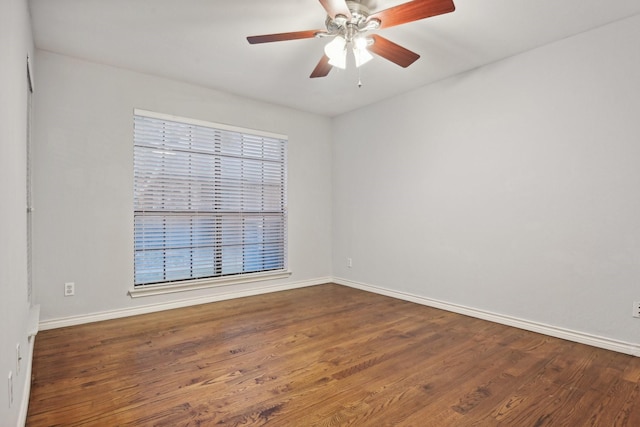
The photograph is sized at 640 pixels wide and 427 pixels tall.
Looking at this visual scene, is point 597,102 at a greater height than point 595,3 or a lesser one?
lesser

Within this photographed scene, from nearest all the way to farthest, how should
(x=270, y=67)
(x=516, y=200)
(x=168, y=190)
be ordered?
(x=516, y=200) → (x=270, y=67) → (x=168, y=190)

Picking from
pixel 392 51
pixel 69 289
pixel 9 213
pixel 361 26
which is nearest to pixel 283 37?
pixel 361 26

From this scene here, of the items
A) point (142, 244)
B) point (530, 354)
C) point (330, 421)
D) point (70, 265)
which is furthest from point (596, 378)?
point (70, 265)

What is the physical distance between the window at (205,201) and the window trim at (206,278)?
2cm

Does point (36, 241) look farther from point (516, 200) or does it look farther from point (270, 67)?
point (516, 200)

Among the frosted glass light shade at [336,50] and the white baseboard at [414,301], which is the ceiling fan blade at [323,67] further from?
the white baseboard at [414,301]

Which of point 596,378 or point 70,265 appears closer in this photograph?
point 596,378

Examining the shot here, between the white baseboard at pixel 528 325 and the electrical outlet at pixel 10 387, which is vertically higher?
the electrical outlet at pixel 10 387

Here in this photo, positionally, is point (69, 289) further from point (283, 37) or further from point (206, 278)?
point (283, 37)

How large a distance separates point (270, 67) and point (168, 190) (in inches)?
69.0

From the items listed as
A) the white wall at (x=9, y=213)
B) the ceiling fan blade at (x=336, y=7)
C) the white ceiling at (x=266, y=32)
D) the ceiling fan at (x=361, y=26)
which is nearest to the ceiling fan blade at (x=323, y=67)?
the ceiling fan at (x=361, y=26)

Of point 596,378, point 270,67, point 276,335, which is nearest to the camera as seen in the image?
point 596,378

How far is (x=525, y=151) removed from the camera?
320cm

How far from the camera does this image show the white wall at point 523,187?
8.81 feet
